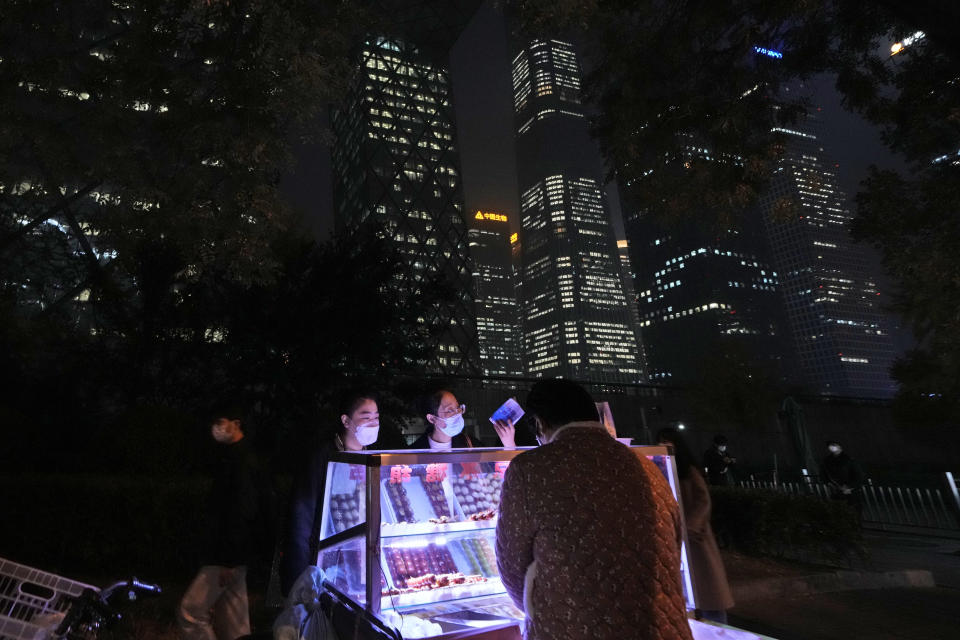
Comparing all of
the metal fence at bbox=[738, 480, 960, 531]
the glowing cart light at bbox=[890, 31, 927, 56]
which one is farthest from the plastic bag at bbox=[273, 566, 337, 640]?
the glowing cart light at bbox=[890, 31, 927, 56]

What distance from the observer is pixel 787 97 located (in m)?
7.31

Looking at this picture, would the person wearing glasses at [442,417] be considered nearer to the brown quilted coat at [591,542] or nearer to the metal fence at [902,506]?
the brown quilted coat at [591,542]

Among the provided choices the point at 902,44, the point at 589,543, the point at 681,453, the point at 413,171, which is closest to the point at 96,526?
the point at 681,453

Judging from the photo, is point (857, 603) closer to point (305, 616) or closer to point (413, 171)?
point (305, 616)

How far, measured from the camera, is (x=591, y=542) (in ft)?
5.16

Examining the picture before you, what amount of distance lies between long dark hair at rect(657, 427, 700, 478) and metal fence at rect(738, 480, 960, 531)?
465cm

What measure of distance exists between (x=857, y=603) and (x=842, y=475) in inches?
147

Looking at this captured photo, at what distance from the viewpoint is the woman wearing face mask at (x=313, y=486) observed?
282 centimetres

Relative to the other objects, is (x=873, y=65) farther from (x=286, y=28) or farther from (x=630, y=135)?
(x=286, y=28)

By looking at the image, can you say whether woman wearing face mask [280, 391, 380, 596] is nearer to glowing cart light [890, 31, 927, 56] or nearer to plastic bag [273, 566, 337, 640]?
plastic bag [273, 566, 337, 640]

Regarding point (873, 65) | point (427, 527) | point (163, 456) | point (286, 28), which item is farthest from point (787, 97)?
point (163, 456)

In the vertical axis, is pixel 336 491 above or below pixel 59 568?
above

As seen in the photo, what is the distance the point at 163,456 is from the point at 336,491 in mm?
5627

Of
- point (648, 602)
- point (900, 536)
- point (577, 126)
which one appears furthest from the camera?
point (577, 126)
